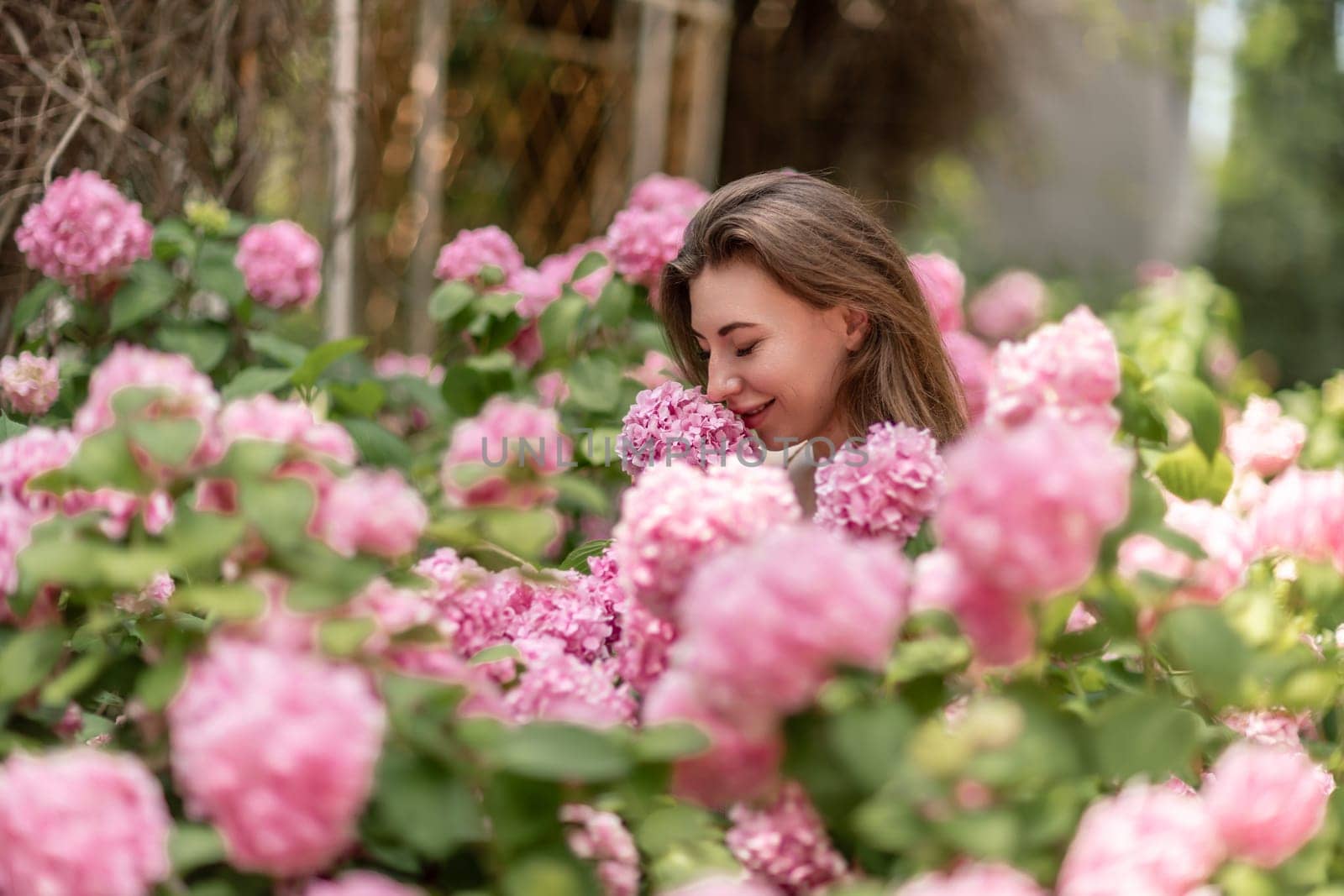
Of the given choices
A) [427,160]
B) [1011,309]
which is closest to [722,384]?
[1011,309]

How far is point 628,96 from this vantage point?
3584mm

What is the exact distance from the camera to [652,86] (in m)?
3.62

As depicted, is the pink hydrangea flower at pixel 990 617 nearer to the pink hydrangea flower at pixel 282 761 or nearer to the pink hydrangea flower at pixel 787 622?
the pink hydrangea flower at pixel 787 622

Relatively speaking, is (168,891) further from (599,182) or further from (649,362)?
(599,182)

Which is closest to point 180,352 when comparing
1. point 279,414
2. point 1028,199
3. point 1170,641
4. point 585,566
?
point 585,566

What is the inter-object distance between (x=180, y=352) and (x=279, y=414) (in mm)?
966

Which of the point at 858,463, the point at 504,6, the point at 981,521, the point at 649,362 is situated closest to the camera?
the point at 981,521

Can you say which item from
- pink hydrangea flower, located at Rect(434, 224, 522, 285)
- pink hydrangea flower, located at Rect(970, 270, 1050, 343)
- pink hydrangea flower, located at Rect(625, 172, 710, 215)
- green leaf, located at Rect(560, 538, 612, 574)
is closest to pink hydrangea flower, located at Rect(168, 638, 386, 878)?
green leaf, located at Rect(560, 538, 612, 574)

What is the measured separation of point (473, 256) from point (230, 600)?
112 cm

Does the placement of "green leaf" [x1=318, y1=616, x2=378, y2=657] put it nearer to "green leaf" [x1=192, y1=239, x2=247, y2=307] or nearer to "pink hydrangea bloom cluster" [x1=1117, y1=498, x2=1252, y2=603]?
"pink hydrangea bloom cluster" [x1=1117, y1=498, x2=1252, y2=603]

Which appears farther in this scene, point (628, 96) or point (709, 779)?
point (628, 96)

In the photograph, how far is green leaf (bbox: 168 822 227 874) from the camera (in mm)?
569

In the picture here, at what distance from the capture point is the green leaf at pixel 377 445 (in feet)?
4.95

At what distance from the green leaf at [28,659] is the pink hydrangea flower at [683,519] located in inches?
12.6
